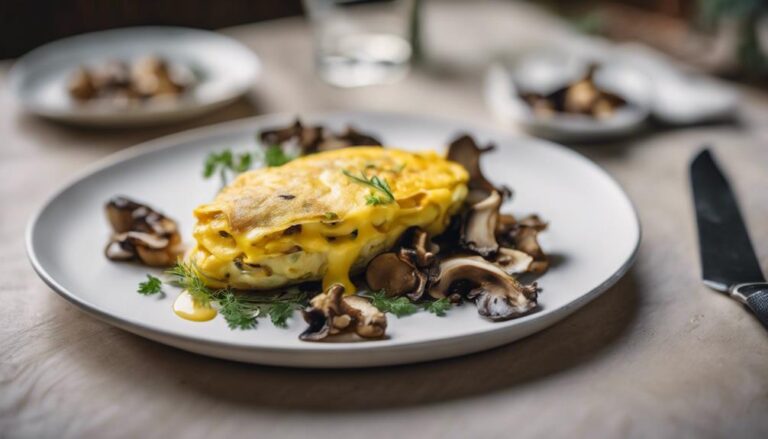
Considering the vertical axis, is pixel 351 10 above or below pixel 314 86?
above

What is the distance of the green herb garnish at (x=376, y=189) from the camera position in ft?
7.12

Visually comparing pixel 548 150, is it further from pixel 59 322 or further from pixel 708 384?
pixel 59 322

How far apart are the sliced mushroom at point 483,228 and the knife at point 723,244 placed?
0.67 meters

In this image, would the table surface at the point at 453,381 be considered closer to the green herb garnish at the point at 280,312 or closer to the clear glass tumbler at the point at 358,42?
the green herb garnish at the point at 280,312

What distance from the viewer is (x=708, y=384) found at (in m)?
1.89

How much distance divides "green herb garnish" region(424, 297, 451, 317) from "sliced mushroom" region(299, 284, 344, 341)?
25 centimetres

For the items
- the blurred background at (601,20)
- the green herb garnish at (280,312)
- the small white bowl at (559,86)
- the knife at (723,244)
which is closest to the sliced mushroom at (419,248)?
the green herb garnish at (280,312)

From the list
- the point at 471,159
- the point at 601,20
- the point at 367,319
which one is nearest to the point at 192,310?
the point at 367,319

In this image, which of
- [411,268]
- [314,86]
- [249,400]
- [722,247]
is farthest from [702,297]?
[314,86]

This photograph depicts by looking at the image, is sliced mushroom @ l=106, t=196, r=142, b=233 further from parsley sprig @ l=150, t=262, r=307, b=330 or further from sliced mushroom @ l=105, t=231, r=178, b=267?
parsley sprig @ l=150, t=262, r=307, b=330

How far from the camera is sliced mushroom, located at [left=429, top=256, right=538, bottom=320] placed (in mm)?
1972

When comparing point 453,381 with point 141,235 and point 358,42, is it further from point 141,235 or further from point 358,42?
point 358,42

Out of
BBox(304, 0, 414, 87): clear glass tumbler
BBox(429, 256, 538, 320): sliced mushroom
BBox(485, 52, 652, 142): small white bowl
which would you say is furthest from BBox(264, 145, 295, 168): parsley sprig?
BBox(304, 0, 414, 87): clear glass tumbler

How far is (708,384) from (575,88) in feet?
6.37
